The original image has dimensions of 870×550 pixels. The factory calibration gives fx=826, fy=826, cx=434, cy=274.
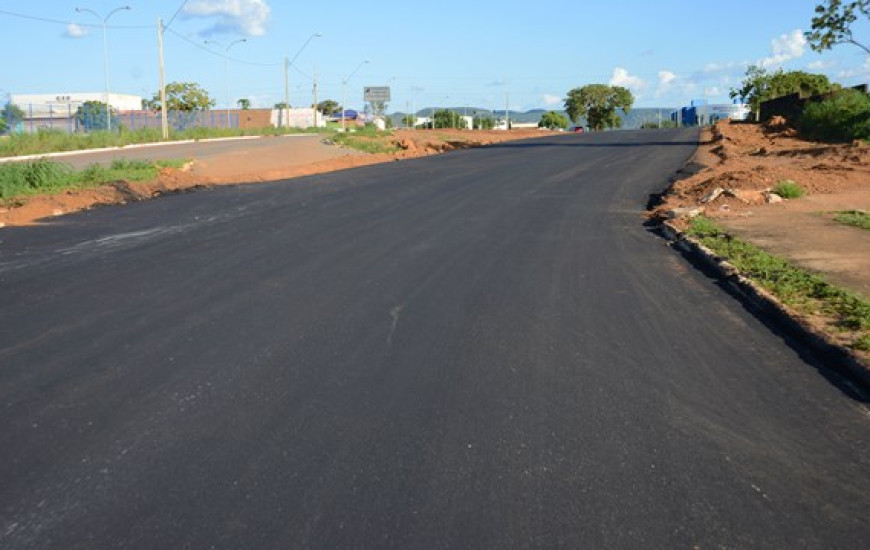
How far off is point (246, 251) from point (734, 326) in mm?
7357

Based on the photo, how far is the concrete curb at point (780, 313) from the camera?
22.0ft

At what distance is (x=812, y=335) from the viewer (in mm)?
7426

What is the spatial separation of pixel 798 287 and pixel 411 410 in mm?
5609

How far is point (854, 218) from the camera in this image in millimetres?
14805

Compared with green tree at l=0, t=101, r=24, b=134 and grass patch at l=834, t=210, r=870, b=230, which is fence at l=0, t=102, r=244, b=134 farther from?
grass patch at l=834, t=210, r=870, b=230

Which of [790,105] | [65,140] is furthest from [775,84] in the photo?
[65,140]

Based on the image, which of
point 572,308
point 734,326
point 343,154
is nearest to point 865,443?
point 734,326

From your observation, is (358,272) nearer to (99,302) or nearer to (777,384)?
(99,302)

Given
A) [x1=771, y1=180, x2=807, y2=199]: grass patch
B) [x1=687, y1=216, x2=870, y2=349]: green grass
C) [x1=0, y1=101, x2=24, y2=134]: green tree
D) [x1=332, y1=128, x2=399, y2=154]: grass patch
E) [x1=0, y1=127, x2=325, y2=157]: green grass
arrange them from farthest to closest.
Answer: [x1=0, y1=101, x2=24, y2=134]: green tree
[x1=332, y1=128, x2=399, y2=154]: grass patch
[x1=0, y1=127, x2=325, y2=157]: green grass
[x1=771, y1=180, x2=807, y2=199]: grass patch
[x1=687, y1=216, x2=870, y2=349]: green grass

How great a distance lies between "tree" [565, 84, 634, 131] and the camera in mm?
147625

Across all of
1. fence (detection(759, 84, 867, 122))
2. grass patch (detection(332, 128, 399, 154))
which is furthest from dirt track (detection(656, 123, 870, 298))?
grass patch (detection(332, 128, 399, 154))

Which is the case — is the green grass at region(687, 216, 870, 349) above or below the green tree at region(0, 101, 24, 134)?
below

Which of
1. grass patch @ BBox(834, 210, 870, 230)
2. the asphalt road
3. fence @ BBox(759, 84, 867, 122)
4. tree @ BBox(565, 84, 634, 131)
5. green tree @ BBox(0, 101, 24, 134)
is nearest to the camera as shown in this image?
the asphalt road

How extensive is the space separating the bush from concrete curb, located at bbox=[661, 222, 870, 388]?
24.0m
